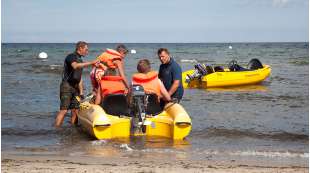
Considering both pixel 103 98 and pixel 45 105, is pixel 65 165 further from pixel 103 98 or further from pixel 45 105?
pixel 45 105

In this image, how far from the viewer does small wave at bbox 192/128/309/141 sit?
8.53 meters

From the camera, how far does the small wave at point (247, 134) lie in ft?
28.0

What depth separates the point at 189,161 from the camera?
6367 millimetres

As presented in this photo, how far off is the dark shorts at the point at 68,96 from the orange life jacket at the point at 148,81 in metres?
1.59

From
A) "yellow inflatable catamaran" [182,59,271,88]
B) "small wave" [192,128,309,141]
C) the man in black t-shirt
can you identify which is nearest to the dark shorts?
the man in black t-shirt

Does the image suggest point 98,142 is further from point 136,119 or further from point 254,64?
point 254,64

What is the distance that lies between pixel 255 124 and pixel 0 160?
530 cm

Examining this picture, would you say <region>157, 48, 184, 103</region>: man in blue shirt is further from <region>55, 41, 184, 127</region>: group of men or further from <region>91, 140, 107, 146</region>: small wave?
<region>91, 140, 107, 146</region>: small wave

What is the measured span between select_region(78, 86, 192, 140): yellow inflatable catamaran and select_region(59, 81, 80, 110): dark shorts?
3.23ft

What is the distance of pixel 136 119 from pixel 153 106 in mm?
370

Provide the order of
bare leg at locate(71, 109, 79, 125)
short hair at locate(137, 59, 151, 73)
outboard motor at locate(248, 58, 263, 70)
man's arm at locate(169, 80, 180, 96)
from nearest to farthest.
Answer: short hair at locate(137, 59, 151, 73), man's arm at locate(169, 80, 180, 96), bare leg at locate(71, 109, 79, 125), outboard motor at locate(248, 58, 263, 70)

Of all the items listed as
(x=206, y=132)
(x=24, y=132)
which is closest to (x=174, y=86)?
(x=206, y=132)

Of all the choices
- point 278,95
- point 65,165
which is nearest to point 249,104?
point 278,95

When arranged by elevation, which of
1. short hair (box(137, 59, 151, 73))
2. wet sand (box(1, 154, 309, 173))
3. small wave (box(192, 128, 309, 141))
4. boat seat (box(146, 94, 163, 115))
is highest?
short hair (box(137, 59, 151, 73))
